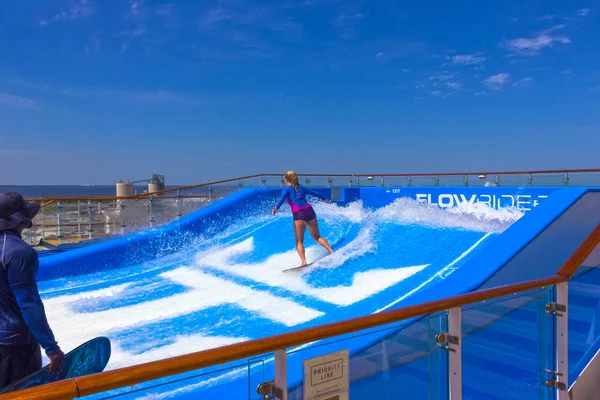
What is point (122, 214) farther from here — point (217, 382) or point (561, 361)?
point (561, 361)

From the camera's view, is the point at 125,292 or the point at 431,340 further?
the point at 125,292

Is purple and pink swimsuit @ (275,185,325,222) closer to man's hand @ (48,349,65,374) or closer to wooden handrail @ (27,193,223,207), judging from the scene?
wooden handrail @ (27,193,223,207)

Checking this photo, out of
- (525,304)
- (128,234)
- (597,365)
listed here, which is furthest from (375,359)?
(128,234)

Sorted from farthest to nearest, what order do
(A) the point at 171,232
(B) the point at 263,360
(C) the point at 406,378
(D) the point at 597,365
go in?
(A) the point at 171,232 < (D) the point at 597,365 < (C) the point at 406,378 < (B) the point at 263,360

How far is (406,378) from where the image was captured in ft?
7.74

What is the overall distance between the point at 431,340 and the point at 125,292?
5.95 meters

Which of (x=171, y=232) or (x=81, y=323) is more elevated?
(x=171, y=232)

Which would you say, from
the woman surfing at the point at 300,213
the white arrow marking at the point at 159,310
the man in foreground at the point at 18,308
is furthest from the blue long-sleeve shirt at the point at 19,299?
the woman surfing at the point at 300,213

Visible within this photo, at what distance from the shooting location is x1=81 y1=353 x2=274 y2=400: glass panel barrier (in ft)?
4.83

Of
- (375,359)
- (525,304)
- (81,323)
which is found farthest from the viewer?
(81,323)

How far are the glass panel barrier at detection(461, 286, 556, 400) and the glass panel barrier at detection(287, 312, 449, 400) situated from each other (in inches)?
8.3

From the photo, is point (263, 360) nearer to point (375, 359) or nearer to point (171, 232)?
point (375, 359)

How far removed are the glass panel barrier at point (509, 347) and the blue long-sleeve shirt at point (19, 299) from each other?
2.32 m

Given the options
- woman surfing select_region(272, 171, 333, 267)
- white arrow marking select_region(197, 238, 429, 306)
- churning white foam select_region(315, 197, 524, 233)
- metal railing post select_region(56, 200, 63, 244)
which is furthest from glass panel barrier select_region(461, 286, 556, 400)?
metal railing post select_region(56, 200, 63, 244)
